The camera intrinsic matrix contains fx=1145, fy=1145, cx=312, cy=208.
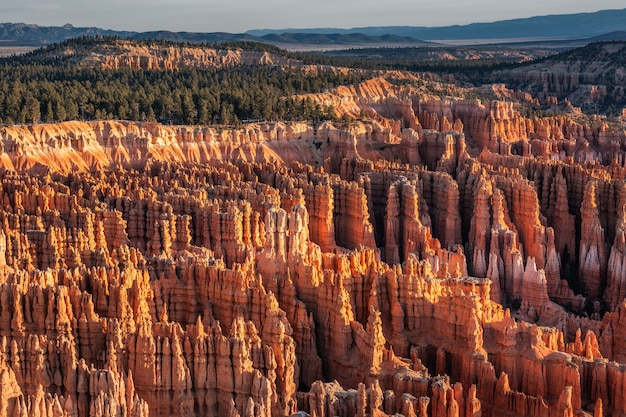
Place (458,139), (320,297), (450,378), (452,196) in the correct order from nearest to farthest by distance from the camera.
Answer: (450,378) → (320,297) → (452,196) → (458,139)

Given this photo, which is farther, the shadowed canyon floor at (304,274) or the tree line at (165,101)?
the tree line at (165,101)

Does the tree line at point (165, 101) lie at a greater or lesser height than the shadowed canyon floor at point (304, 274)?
greater

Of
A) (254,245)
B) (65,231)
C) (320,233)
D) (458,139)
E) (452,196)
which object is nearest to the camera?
(65,231)

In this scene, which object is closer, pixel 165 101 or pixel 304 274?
pixel 304 274

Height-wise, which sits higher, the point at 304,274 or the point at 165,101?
the point at 165,101

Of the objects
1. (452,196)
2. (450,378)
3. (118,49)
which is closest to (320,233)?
(452,196)

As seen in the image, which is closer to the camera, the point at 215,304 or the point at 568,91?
the point at 215,304

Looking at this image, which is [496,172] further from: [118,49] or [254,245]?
[118,49]

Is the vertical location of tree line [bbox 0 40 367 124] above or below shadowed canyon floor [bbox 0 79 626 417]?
above
